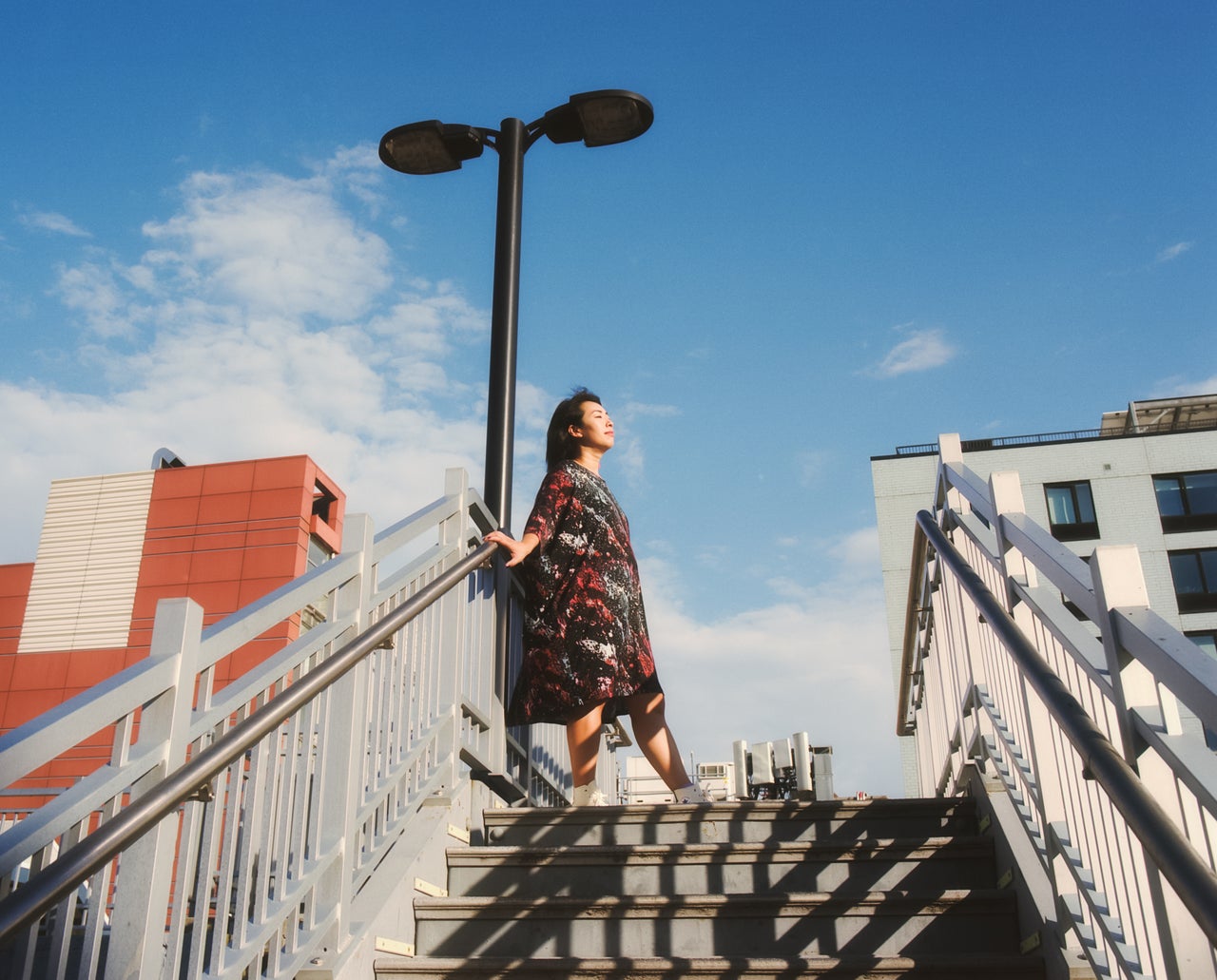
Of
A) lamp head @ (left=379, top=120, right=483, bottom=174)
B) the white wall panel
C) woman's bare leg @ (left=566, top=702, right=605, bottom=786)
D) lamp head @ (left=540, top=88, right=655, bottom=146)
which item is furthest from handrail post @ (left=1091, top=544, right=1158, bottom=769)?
the white wall panel

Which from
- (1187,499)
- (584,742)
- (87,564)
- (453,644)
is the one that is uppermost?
(1187,499)

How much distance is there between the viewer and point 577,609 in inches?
167

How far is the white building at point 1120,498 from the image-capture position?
29469 mm

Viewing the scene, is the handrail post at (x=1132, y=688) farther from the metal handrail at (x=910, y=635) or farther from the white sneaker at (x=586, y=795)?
Answer: the metal handrail at (x=910, y=635)

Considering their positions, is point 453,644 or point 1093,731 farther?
point 453,644

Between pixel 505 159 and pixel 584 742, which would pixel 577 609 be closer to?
pixel 584 742

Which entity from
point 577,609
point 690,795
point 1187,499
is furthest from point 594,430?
point 1187,499

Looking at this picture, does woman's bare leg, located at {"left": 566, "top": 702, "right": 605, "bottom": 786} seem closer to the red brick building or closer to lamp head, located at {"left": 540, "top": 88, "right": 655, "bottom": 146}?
lamp head, located at {"left": 540, "top": 88, "right": 655, "bottom": 146}

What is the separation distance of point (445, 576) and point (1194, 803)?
2308 millimetres

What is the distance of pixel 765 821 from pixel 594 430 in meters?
1.88

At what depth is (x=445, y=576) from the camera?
348cm

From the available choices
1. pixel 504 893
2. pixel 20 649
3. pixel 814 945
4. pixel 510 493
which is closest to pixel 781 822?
pixel 814 945

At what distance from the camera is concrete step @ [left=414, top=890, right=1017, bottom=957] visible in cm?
298

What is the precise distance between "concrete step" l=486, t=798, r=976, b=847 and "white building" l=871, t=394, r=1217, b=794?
26668 millimetres
